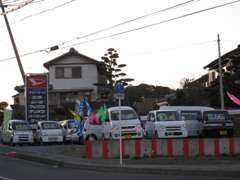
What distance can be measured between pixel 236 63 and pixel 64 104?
2055 centimetres

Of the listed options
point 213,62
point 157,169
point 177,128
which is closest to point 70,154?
point 177,128

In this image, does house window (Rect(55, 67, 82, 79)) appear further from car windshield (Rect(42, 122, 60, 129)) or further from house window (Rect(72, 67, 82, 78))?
car windshield (Rect(42, 122, 60, 129))

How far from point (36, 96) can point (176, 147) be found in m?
22.9

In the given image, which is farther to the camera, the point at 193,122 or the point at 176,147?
the point at 193,122

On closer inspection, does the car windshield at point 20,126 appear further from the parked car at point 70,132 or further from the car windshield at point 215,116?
the car windshield at point 215,116

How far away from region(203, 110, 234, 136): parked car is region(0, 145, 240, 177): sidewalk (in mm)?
8741

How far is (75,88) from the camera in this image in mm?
72188

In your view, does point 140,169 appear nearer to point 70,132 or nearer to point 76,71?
point 70,132

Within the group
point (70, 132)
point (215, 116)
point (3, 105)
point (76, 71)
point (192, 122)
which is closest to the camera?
point (215, 116)

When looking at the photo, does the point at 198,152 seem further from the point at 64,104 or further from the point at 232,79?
the point at 64,104

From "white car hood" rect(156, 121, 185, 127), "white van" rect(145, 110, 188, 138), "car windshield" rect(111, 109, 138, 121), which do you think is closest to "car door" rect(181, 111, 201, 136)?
"white van" rect(145, 110, 188, 138)

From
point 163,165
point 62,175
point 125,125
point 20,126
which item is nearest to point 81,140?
point 20,126

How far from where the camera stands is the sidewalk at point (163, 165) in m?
20.1

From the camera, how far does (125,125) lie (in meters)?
33.1
